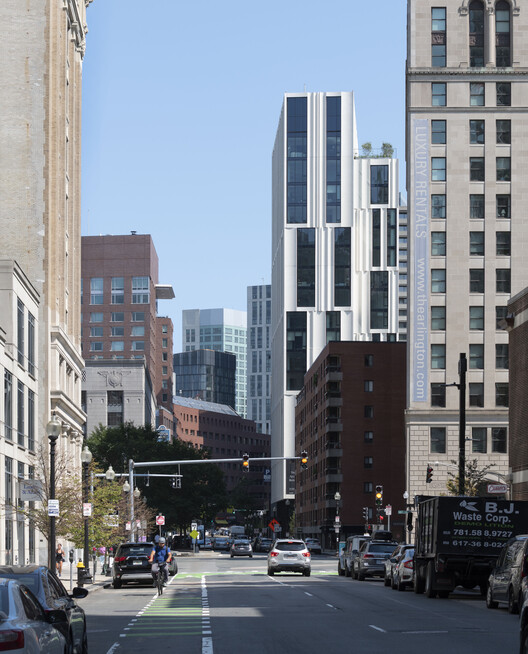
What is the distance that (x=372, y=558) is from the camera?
50.1 metres

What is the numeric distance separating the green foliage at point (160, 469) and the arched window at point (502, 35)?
47.4 meters

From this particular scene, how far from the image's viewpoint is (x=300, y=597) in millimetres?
35156

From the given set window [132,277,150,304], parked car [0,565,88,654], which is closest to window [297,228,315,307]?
window [132,277,150,304]

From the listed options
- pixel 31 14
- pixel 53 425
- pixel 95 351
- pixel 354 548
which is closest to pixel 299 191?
pixel 95 351

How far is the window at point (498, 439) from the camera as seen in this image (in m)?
95.2

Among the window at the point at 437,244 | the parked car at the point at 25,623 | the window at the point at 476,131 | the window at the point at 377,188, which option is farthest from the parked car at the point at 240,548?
the parked car at the point at 25,623

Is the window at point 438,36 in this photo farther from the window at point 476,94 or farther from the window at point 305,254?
the window at point 305,254

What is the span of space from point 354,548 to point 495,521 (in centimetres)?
1844

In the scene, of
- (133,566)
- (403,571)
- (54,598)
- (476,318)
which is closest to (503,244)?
(476,318)

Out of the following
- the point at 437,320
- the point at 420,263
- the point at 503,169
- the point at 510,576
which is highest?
the point at 503,169

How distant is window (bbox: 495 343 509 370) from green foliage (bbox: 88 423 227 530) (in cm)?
3416

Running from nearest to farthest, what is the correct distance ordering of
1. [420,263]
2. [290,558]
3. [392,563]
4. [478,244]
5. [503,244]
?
[392,563]
[290,558]
[420,263]
[503,244]
[478,244]

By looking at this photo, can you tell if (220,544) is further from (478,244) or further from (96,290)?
(478,244)

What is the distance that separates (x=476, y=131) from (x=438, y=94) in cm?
430
